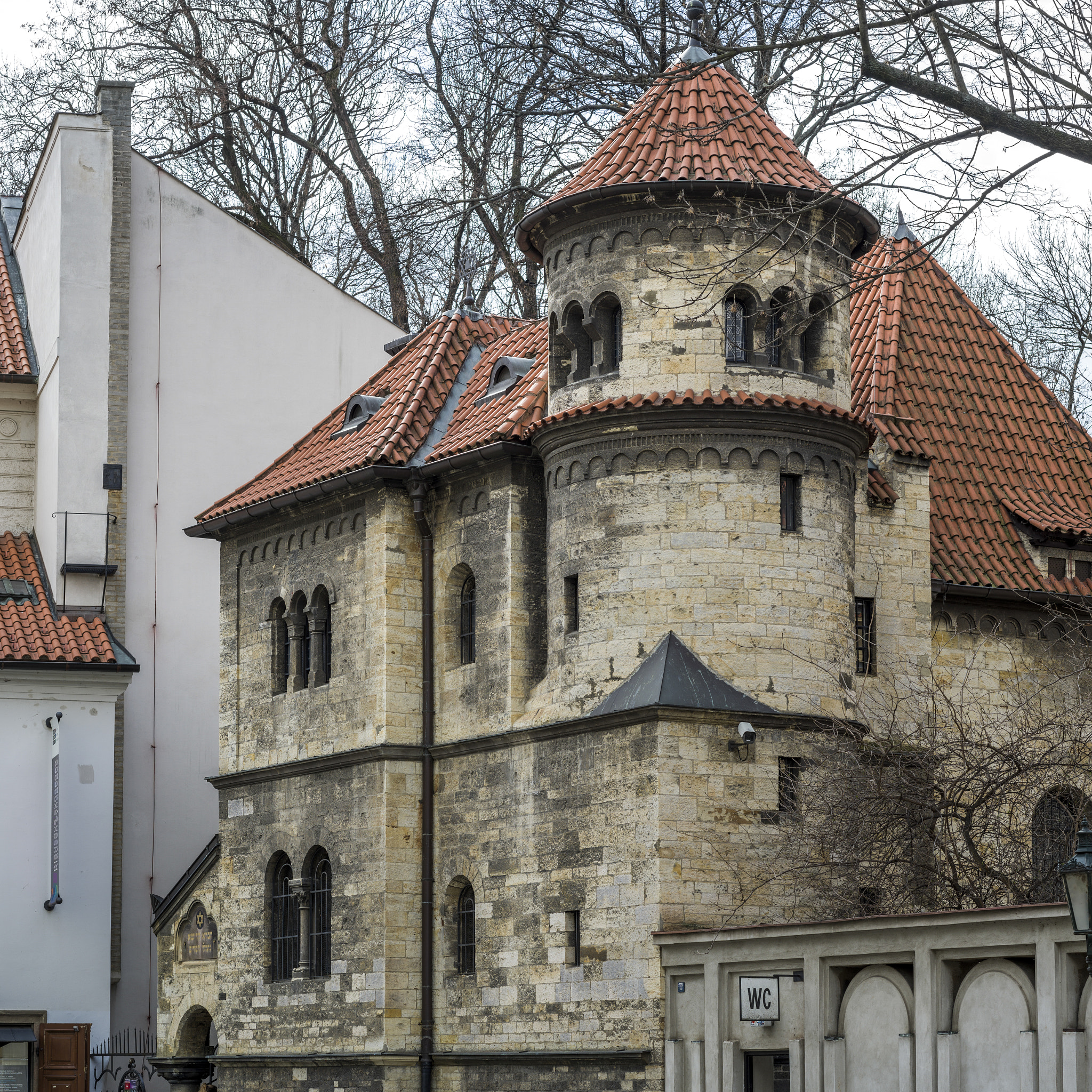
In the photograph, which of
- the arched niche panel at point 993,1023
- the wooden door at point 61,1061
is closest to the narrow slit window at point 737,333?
the arched niche panel at point 993,1023

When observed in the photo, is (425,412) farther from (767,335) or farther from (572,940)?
(572,940)

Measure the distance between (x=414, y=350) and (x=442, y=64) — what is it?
11.1m

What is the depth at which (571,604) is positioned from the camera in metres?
25.5

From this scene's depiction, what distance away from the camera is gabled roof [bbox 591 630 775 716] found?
78.0 ft

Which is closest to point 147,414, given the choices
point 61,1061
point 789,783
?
point 61,1061

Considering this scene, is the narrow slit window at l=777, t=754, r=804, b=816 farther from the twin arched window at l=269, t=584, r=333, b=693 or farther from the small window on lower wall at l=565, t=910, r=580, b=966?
the twin arched window at l=269, t=584, r=333, b=693

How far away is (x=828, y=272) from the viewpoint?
2598 centimetres

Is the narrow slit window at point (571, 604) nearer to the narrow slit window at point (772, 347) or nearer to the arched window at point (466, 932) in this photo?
the narrow slit window at point (772, 347)

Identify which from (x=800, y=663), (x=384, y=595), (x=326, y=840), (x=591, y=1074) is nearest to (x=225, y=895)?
(x=326, y=840)

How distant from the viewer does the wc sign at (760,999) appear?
71.5ft

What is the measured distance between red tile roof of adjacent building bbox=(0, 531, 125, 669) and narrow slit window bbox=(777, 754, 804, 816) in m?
12.7

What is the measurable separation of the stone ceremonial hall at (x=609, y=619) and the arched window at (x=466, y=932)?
1.8 inches

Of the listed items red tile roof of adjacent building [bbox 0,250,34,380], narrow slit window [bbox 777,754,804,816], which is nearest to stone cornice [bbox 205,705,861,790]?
narrow slit window [bbox 777,754,804,816]

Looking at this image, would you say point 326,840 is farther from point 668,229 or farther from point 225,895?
point 668,229
